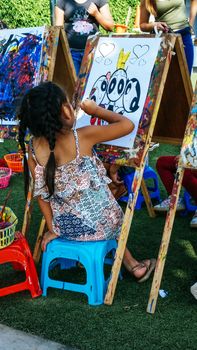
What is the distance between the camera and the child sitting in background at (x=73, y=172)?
2910 millimetres

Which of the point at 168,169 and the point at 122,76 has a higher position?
the point at 122,76

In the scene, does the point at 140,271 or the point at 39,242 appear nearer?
the point at 140,271

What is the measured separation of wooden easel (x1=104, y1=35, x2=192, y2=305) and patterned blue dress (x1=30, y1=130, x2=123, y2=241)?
5.9 inches

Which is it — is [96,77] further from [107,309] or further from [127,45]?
[107,309]

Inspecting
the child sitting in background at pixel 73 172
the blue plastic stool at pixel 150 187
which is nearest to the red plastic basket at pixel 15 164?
the blue plastic stool at pixel 150 187

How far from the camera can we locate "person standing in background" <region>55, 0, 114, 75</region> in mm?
4961

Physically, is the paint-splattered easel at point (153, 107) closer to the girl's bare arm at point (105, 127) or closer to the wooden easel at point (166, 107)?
the wooden easel at point (166, 107)

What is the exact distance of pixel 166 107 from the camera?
12.3 feet

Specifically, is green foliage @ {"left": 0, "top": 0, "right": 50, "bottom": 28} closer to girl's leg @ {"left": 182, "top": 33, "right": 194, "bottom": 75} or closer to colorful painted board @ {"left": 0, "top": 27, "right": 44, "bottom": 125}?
colorful painted board @ {"left": 0, "top": 27, "right": 44, "bottom": 125}

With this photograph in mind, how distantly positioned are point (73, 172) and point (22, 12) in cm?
1009

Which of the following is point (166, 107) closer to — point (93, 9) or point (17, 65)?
point (17, 65)

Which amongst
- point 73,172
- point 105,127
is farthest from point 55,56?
point 73,172

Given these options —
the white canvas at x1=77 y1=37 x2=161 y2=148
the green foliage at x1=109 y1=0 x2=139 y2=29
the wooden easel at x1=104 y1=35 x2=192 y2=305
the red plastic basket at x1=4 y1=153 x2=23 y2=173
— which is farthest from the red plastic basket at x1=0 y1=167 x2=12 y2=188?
the green foliage at x1=109 y1=0 x2=139 y2=29

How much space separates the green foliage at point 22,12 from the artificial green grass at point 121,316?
981 centimetres
